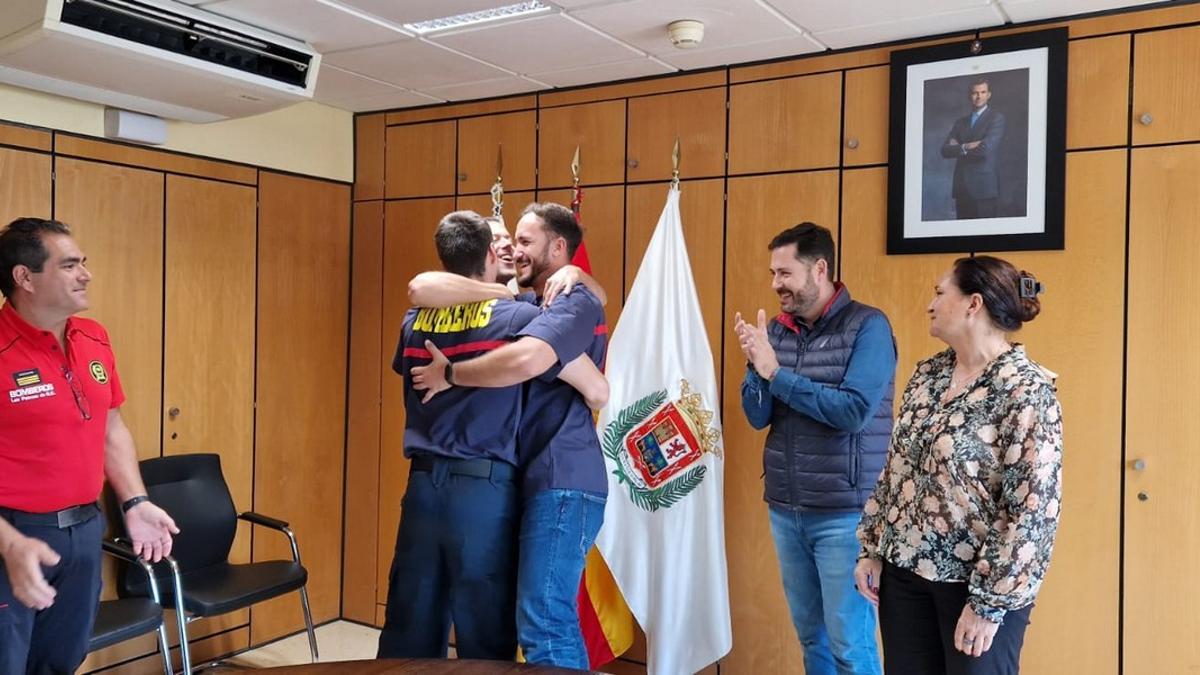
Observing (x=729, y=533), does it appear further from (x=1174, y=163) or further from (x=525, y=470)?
(x=1174, y=163)

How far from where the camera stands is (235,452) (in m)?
4.52

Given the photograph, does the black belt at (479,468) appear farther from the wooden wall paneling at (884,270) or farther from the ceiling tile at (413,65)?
the ceiling tile at (413,65)

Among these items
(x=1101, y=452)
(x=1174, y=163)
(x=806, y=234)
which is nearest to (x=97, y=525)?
(x=806, y=234)

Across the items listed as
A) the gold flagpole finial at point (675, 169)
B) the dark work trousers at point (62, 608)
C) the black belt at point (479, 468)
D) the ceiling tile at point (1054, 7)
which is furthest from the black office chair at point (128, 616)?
the ceiling tile at point (1054, 7)

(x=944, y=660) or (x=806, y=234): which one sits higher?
(x=806, y=234)

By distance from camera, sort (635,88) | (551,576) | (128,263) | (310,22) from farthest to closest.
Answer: (635,88) < (128,263) < (310,22) < (551,576)

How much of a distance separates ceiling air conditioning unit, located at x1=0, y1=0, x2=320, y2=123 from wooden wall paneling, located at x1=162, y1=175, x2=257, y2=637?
0.52m

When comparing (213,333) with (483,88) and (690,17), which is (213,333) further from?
(690,17)

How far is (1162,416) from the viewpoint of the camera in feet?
10.5

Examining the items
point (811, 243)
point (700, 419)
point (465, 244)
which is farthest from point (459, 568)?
point (811, 243)

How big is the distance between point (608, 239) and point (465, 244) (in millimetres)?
1599

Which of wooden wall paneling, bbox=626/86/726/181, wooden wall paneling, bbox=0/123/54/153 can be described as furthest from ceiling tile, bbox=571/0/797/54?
wooden wall paneling, bbox=0/123/54/153

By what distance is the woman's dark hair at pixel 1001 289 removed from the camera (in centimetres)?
236

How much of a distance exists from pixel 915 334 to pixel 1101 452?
750mm
